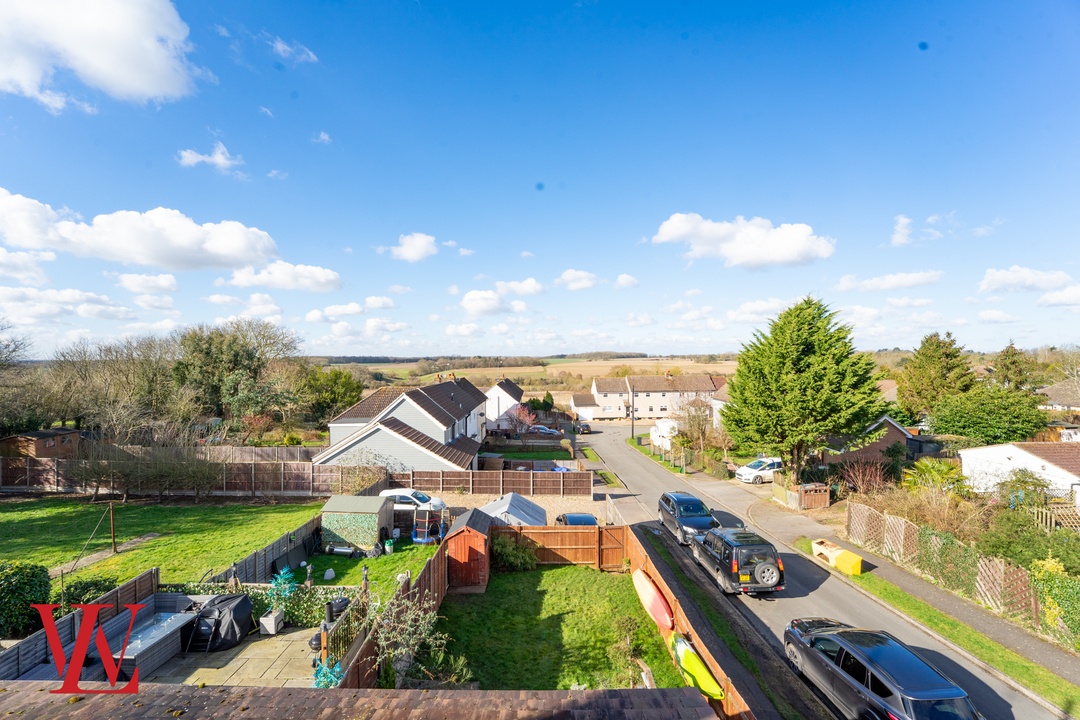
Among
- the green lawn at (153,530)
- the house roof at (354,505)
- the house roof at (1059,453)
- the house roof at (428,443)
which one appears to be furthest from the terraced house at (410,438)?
the house roof at (1059,453)

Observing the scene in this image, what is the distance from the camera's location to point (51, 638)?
616cm

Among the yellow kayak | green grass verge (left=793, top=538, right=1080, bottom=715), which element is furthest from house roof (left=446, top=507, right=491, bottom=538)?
green grass verge (left=793, top=538, right=1080, bottom=715)

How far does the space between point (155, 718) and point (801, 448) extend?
26116mm

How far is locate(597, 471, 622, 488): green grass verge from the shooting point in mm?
29422

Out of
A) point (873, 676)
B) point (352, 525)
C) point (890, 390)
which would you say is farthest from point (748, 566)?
point (890, 390)

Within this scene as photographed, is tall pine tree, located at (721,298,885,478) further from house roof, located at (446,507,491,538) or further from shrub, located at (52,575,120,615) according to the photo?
shrub, located at (52,575,120,615)

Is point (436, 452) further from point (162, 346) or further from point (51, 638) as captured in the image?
point (162, 346)

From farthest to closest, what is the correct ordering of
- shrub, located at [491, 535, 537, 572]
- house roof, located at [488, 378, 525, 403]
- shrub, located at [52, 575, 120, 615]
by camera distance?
house roof, located at [488, 378, 525, 403] → shrub, located at [491, 535, 537, 572] → shrub, located at [52, 575, 120, 615]

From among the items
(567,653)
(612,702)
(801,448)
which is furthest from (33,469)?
(801,448)

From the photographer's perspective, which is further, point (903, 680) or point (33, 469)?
point (33, 469)

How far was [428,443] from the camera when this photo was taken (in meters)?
28.2

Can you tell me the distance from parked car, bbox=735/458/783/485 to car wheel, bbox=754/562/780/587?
628 inches

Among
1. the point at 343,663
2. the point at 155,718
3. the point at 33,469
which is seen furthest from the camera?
the point at 33,469

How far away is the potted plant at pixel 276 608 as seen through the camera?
11.6 metres
